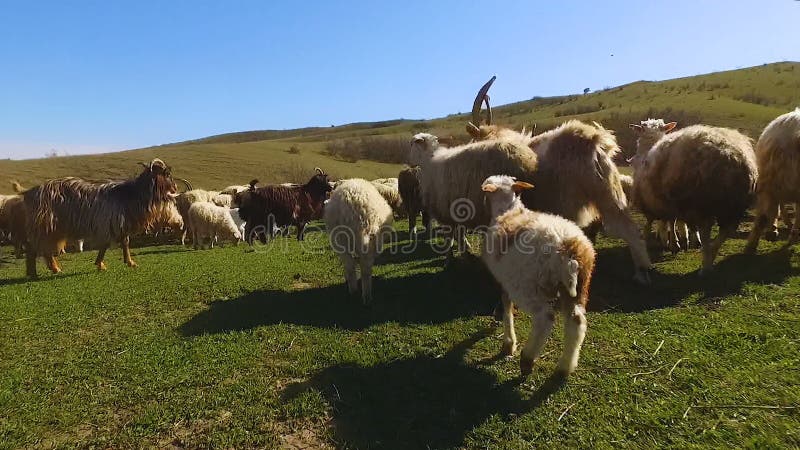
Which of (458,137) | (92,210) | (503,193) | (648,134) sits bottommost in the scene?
(503,193)

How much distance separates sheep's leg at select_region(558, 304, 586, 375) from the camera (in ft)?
14.1

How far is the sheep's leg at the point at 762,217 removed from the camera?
7.96 meters

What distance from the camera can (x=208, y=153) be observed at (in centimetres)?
4262

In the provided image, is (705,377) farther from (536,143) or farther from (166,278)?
(166,278)

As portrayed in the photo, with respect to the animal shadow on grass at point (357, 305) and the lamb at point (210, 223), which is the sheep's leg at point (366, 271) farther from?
the lamb at point (210, 223)

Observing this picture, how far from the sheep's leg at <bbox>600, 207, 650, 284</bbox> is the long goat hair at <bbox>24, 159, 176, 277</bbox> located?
A: 33.6 ft

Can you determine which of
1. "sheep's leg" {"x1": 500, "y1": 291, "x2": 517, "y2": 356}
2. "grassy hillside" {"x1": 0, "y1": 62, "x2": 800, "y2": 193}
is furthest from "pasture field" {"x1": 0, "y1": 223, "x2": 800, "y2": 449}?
"grassy hillside" {"x1": 0, "y1": 62, "x2": 800, "y2": 193}

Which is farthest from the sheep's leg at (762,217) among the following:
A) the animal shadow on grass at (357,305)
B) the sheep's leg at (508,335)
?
the sheep's leg at (508,335)

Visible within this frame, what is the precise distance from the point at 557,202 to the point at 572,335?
3093mm

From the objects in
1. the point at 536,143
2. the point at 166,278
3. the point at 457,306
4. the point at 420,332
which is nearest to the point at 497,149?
the point at 536,143

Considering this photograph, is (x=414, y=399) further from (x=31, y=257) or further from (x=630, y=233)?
(x=31, y=257)

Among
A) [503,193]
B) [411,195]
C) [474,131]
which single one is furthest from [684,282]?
[411,195]

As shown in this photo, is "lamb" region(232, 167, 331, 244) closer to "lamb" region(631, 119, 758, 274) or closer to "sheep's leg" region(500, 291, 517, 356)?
"lamb" region(631, 119, 758, 274)

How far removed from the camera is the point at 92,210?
34.9ft
